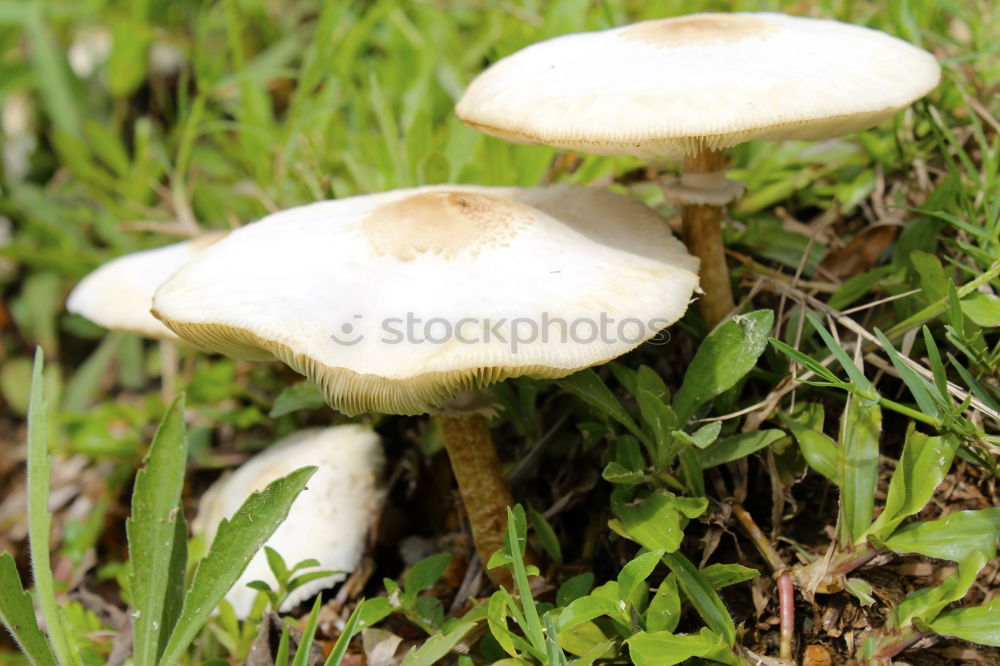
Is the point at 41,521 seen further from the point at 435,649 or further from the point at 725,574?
the point at 725,574

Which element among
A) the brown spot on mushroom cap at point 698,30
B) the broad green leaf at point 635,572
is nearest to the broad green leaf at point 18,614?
the broad green leaf at point 635,572

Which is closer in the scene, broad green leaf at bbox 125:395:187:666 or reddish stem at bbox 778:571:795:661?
reddish stem at bbox 778:571:795:661

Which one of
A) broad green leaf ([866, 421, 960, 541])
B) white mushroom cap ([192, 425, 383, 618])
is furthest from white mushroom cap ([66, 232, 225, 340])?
broad green leaf ([866, 421, 960, 541])

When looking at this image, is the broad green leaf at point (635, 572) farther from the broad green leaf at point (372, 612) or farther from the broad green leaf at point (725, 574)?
the broad green leaf at point (372, 612)

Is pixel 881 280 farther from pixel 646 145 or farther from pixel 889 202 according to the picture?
pixel 646 145

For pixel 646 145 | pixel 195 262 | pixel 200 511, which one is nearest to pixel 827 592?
pixel 646 145

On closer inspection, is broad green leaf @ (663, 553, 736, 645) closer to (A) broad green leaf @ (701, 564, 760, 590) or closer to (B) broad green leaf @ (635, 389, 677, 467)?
(A) broad green leaf @ (701, 564, 760, 590)
